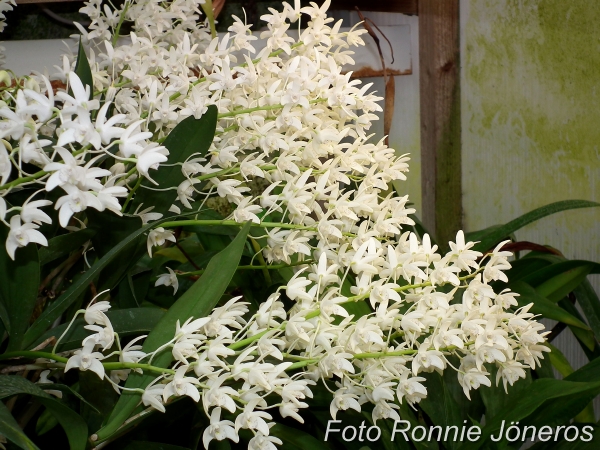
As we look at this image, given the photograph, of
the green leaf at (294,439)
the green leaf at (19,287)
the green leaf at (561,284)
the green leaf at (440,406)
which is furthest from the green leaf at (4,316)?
the green leaf at (561,284)

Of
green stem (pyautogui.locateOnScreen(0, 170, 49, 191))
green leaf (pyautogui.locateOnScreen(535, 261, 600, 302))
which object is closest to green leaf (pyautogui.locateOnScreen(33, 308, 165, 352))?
green stem (pyautogui.locateOnScreen(0, 170, 49, 191))

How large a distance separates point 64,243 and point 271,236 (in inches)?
6.2

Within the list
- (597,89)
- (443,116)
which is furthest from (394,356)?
(597,89)

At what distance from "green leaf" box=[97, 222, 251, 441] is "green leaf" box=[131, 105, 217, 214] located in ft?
0.28

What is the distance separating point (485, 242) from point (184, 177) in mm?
450

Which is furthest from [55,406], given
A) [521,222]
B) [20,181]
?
[521,222]

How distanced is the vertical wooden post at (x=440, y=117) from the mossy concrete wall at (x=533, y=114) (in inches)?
0.8

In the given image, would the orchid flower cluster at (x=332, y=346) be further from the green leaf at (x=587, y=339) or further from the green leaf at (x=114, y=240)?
the green leaf at (x=587, y=339)

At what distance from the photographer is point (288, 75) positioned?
1.51 feet

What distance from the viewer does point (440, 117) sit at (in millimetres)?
1009

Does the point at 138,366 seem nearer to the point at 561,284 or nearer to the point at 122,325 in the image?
the point at 122,325

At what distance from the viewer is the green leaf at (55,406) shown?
1.07ft

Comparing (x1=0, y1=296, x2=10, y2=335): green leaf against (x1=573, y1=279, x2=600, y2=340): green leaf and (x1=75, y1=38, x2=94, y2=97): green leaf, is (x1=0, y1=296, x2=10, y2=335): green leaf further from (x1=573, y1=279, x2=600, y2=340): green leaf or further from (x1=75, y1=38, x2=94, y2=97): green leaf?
(x1=573, y1=279, x2=600, y2=340): green leaf

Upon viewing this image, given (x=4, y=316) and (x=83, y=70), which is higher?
(x=83, y=70)
